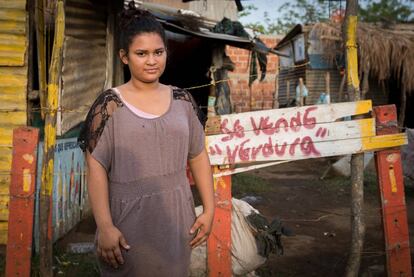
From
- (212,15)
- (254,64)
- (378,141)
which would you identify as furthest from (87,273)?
(212,15)

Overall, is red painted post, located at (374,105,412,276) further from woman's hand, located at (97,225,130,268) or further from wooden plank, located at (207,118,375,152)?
woman's hand, located at (97,225,130,268)

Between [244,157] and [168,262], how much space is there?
128 cm

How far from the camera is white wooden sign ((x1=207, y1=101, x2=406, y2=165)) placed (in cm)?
294

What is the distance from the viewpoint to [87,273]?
3.60 metres

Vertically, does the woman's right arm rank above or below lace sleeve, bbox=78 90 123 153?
below

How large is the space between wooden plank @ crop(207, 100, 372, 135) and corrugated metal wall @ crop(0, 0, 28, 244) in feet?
7.81

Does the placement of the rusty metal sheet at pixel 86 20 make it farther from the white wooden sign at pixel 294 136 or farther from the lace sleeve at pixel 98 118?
the lace sleeve at pixel 98 118

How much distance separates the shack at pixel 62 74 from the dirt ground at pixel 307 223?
0.68 metres

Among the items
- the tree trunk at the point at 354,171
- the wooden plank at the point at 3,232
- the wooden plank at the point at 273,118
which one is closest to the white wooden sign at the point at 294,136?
the wooden plank at the point at 273,118

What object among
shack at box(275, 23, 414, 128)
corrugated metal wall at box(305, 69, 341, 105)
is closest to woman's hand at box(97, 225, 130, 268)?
shack at box(275, 23, 414, 128)

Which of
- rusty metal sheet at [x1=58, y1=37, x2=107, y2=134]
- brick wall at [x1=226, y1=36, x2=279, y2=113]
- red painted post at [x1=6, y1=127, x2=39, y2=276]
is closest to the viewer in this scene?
red painted post at [x1=6, y1=127, x2=39, y2=276]

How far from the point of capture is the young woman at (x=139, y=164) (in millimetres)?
1735

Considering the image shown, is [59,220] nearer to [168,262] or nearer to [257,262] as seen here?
[257,262]

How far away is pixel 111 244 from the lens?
1721 millimetres
